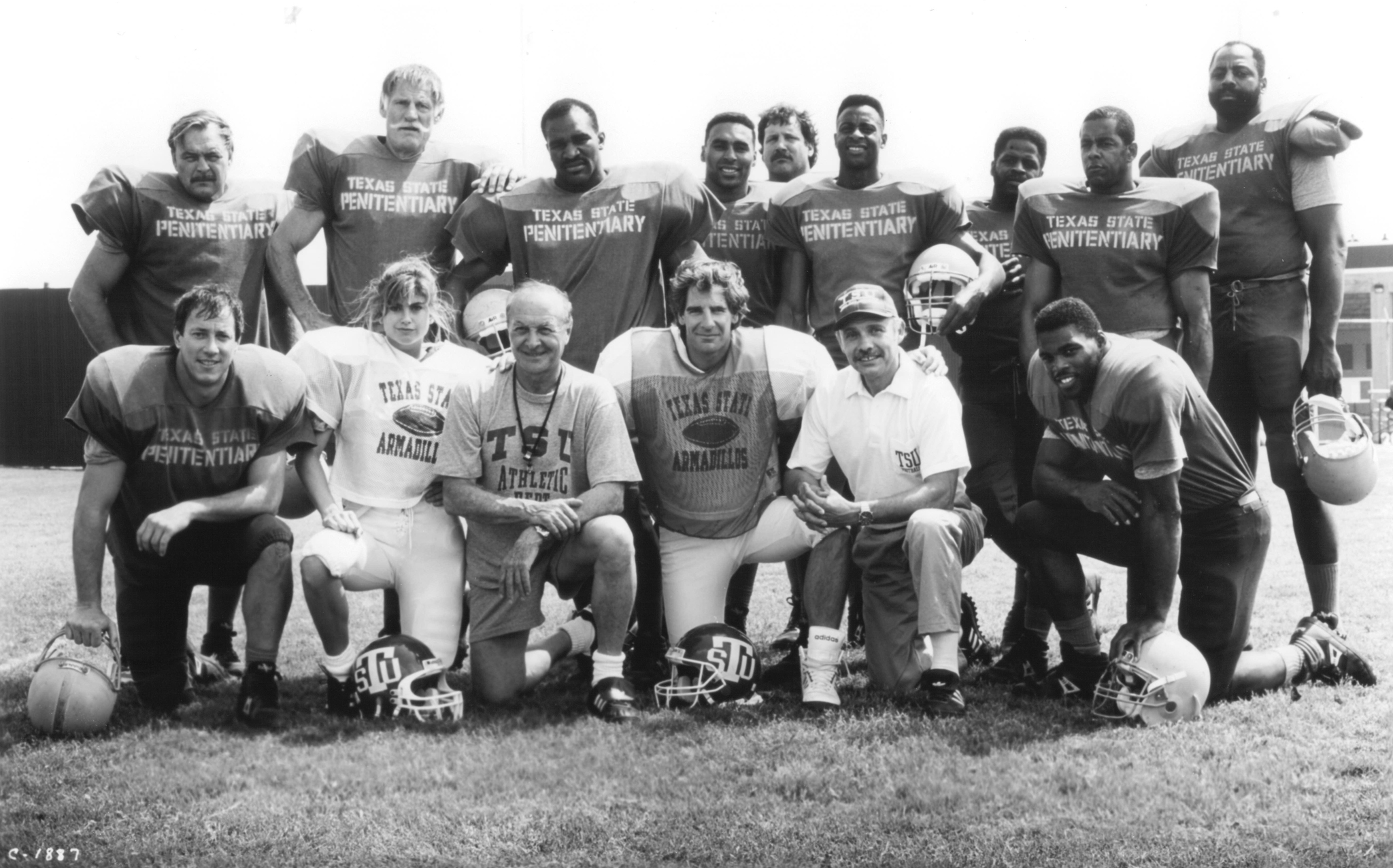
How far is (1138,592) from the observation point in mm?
5094

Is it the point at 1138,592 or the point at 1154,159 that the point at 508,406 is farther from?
the point at 1154,159

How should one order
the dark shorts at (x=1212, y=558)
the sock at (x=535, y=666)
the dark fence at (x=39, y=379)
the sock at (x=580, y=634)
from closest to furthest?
the dark shorts at (x=1212, y=558) → the sock at (x=535, y=666) → the sock at (x=580, y=634) → the dark fence at (x=39, y=379)

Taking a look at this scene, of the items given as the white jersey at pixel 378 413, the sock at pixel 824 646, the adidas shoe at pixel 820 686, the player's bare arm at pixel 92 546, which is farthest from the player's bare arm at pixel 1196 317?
the player's bare arm at pixel 92 546

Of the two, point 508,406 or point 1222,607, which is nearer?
point 1222,607

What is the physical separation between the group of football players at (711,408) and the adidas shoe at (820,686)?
0.04 feet

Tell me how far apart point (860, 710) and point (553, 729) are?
1175 millimetres

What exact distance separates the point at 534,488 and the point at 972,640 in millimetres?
2235

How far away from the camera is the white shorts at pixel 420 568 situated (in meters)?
5.51

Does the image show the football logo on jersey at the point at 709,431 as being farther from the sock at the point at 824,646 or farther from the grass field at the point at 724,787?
the grass field at the point at 724,787

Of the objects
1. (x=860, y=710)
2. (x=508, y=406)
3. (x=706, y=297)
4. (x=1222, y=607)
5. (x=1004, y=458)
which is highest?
(x=706, y=297)

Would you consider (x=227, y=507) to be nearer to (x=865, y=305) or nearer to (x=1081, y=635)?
(x=865, y=305)

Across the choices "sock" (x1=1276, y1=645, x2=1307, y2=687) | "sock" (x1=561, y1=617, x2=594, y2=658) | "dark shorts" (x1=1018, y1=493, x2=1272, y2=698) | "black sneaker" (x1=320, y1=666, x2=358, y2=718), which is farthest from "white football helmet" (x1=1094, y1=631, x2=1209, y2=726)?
"black sneaker" (x1=320, y1=666, x2=358, y2=718)

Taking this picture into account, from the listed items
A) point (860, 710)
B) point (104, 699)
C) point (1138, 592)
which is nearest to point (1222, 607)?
point (1138, 592)

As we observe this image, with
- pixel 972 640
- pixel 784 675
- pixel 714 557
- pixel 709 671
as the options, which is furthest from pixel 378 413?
pixel 972 640
